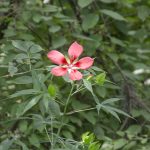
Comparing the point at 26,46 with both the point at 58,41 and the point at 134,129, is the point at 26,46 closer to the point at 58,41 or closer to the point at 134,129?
the point at 58,41

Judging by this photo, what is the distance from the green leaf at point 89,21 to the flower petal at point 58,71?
122 cm

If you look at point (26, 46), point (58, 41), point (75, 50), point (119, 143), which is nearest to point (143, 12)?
point (58, 41)

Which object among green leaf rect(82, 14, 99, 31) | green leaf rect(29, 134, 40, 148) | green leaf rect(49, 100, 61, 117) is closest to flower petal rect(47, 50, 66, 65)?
green leaf rect(49, 100, 61, 117)

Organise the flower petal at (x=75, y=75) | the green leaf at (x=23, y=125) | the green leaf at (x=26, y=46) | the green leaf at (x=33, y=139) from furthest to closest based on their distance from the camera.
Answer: the green leaf at (x=23, y=125)
the green leaf at (x=33, y=139)
the green leaf at (x=26, y=46)
the flower petal at (x=75, y=75)

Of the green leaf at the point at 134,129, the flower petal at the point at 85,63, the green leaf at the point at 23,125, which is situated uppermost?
the flower petal at the point at 85,63

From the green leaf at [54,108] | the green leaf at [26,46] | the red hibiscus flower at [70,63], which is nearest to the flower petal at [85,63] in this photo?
the red hibiscus flower at [70,63]

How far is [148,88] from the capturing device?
11.6 feet

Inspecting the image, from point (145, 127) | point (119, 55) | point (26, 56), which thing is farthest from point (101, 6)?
point (26, 56)

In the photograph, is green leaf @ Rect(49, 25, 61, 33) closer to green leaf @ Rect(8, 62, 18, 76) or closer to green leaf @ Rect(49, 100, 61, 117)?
green leaf @ Rect(8, 62, 18, 76)

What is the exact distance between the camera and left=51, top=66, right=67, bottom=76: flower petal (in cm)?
190

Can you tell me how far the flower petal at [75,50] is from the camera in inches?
77.9

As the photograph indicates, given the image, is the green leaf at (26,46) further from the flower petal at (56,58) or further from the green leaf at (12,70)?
the flower petal at (56,58)

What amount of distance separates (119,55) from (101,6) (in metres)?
0.34

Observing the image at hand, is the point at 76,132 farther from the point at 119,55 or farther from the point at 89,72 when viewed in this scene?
the point at 89,72
